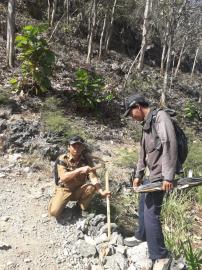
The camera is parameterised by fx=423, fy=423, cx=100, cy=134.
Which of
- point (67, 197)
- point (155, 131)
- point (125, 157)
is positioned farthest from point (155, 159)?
point (125, 157)

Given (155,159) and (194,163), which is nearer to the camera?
(155,159)

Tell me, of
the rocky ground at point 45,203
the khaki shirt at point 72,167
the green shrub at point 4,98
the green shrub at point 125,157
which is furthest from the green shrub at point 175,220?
the green shrub at point 4,98

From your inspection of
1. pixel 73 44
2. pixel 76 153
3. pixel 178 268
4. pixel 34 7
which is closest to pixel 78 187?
pixel 76 153

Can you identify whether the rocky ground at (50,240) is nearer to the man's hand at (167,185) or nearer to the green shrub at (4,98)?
the man's hand at (167,185)

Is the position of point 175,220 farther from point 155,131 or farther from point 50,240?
point 155,131

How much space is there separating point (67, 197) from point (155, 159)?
1640 mm

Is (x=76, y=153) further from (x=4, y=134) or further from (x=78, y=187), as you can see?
(x=4, y=134)

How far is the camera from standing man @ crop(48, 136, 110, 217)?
17.9ft

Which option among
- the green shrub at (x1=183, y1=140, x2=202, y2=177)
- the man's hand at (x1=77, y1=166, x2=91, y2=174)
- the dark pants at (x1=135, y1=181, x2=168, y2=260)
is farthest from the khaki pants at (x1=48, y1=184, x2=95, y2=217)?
the green shrub at (x1=183, y1=140, x2=202, y2=177)

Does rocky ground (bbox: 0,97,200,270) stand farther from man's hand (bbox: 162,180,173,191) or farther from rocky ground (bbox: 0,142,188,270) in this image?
man's hand (bbox: 162,180,173,191)

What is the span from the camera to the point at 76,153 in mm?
5461

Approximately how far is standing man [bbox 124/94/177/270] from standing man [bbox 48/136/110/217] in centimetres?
108

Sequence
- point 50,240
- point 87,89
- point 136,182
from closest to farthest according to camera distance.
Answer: point 136,182 < point 50,240 < point 87,89

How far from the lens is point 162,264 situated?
4457 mm
